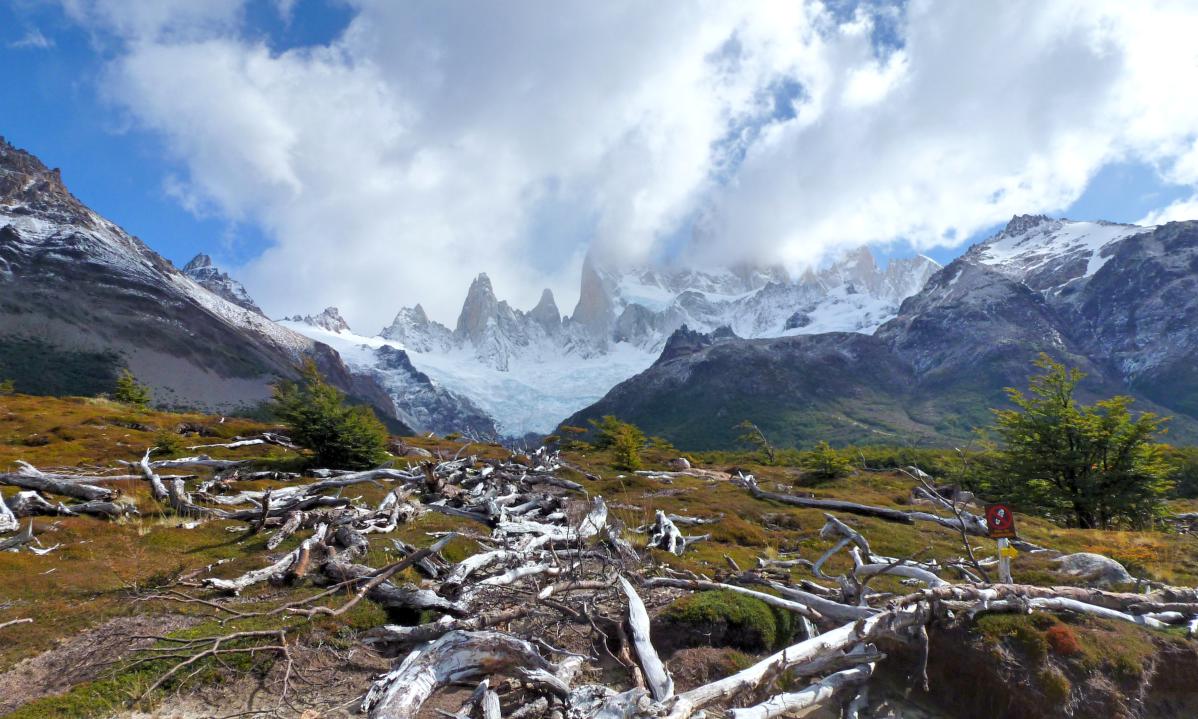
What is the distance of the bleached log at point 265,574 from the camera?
365 inches

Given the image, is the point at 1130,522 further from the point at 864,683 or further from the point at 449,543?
the point at 449,543

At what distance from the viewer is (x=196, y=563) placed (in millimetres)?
10945

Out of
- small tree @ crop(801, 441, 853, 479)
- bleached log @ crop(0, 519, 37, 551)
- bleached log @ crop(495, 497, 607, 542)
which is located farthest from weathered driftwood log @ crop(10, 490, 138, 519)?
small tree @ crop(801, 441, 853, 479)

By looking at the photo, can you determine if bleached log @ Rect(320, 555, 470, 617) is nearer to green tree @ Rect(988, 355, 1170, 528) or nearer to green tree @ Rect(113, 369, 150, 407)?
green tree @ Rect(988, 355, 1170, 528)

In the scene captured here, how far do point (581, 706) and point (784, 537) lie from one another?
13.5 metres

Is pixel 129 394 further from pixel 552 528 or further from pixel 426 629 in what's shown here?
pixel 426 629

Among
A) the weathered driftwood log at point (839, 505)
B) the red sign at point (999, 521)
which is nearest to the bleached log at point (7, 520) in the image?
the red sign at point (999, 521)

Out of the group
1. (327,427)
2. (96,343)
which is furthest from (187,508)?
(96,343)

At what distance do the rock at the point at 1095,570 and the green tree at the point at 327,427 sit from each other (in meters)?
23.1

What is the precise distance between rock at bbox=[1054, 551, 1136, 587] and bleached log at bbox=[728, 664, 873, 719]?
26.1ft

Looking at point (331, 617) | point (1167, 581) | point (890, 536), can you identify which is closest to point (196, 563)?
point (331, 617)

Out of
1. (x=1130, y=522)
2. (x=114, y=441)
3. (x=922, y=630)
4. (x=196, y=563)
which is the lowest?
(x=1130, y=522)

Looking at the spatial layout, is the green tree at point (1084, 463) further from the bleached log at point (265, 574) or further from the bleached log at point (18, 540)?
the bleached log at point (18, 540)

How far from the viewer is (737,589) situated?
998 centimetres
